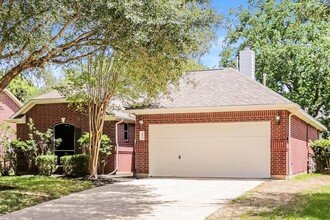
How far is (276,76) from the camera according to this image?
31547 millimetres

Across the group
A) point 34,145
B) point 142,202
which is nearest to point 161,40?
point 142,202

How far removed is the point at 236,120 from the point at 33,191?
7.89 meters

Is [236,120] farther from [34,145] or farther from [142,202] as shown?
Result: [34,145]

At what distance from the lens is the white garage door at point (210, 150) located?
16.2 metres

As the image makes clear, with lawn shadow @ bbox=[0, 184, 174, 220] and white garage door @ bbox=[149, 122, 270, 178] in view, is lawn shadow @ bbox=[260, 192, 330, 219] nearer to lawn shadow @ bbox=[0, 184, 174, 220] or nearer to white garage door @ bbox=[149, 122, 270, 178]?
lawn shadow @ bbox=[0, 184, 174, 220]

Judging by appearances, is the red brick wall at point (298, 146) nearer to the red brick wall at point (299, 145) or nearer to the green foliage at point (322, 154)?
the red brick wall at point (299, 145)

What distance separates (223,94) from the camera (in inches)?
678

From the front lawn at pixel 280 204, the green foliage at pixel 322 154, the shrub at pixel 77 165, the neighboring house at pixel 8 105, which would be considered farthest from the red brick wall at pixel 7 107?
the front lawn at pixel 280 204

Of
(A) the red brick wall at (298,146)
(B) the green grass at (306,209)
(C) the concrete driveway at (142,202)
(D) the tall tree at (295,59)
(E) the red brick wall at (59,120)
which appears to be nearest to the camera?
(B) the green grass at (306,209)

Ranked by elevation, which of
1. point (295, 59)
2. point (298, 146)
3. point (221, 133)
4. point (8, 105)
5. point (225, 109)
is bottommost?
point (298, 146)

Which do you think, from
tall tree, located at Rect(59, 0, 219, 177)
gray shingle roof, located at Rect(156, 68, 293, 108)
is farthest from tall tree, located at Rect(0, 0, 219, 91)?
gray shingle roof, located at Rect(156, 68, 293, 108)

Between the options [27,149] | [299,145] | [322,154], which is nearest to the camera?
[299,145]

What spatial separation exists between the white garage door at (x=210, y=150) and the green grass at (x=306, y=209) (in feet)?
16.7

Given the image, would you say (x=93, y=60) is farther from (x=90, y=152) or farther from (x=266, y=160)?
(x=266, y=160)
